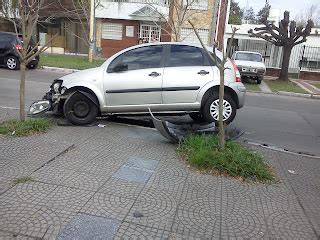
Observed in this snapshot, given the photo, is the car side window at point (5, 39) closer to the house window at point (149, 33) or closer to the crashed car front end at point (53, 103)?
the crashed car front end at point (53, 103)

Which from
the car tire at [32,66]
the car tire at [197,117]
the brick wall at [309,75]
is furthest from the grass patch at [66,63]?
the brick wall at [309,75]

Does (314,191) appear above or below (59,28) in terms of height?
below

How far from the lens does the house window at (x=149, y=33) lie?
27.0 meters

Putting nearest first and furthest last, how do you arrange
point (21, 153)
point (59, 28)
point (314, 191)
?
point (314, 191) < point (21, 153) < point (59, 28)

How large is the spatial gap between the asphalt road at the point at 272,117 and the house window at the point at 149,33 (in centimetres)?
1450

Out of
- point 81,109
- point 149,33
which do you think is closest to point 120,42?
point 149,33

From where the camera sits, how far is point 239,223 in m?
3.56

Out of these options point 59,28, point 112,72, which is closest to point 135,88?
point 112,72

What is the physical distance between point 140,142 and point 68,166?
157cm

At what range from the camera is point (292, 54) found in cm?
2627

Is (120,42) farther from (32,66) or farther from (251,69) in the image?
(251,69)

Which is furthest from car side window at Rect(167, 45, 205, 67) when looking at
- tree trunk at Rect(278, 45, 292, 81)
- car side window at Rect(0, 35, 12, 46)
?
tree trunk at Rect(278, 45, 292, 81)

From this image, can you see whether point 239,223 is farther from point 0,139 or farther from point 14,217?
point 0,139

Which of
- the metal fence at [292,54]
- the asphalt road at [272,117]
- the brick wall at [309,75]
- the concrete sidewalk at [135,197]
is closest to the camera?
the concrete sidewalk at [135,197]
